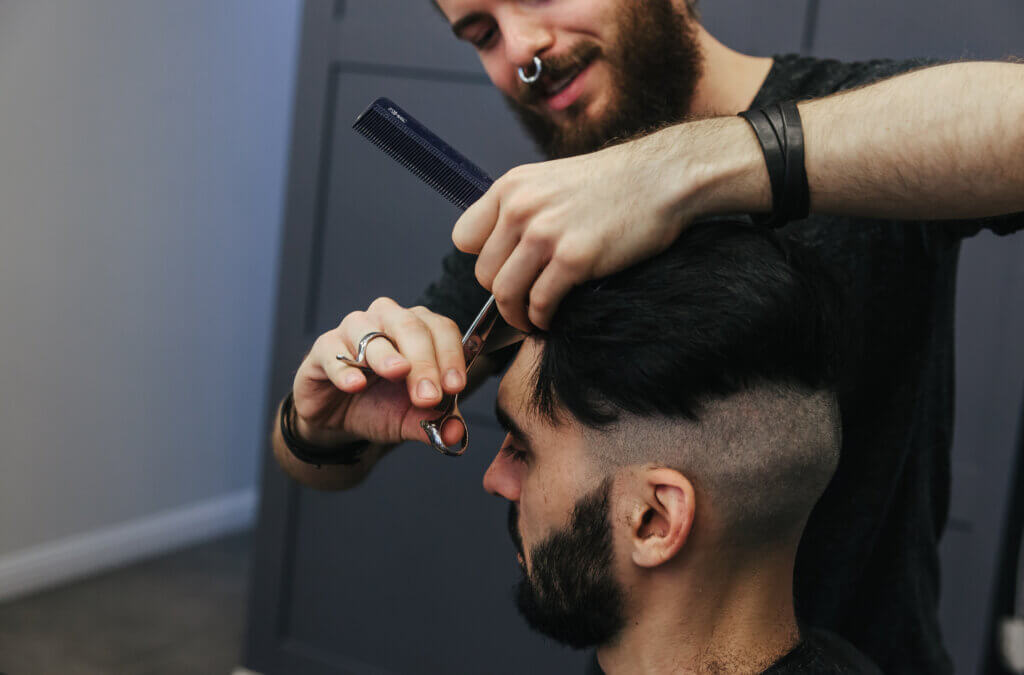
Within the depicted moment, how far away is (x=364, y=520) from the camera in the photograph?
2.72 meters

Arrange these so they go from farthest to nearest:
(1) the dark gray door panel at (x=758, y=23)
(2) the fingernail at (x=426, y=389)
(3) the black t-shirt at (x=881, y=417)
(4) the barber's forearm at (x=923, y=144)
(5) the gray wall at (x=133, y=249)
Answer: (5) the gray wall at (x=133, y=249) → (1) the dark gray door panel at (x=758, y=23) → (3) the black t-shirt at (x=881, y=417) → (2) the fingernail at (x=426, y=389) → (4) the barber's forearm at (x=923, y=144)

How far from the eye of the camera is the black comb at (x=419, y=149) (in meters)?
0.92

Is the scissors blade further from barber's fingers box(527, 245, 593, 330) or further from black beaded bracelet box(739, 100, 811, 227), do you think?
black beaded bracelet box(739, 100, 811, 227)

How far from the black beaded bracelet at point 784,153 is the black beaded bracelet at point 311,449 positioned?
26.7 inches

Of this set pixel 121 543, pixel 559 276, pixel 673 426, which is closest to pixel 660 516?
pixel 673 426

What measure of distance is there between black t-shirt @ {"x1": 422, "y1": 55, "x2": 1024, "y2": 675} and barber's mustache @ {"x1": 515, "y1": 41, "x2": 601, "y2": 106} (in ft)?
0.77

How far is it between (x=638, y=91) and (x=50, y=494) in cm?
289

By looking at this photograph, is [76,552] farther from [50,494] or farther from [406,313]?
[406,313]

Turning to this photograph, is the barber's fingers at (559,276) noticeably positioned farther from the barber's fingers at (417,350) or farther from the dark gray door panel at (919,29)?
the dark gray door panel at (919,29)

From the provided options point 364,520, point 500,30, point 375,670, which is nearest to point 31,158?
point 364,520

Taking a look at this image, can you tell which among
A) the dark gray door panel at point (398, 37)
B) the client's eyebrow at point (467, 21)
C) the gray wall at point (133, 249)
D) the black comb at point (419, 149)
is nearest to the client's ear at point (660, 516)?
the black comb at point (419, 149)

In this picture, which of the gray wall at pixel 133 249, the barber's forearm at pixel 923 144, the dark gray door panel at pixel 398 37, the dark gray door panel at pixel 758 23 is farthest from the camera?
the gray wall at pixel 133 249

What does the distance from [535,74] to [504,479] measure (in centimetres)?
55

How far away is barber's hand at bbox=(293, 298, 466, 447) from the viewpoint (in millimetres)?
943
